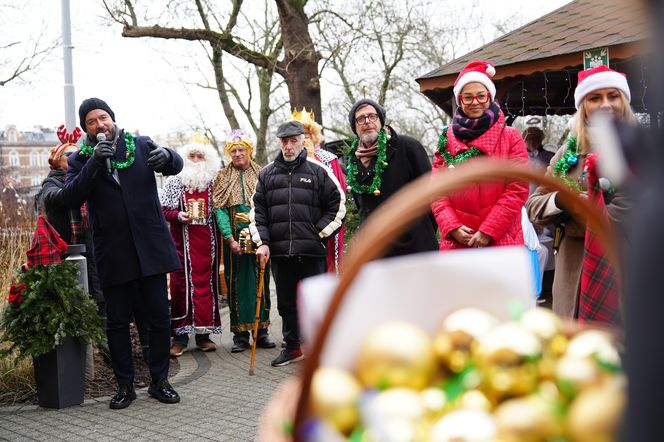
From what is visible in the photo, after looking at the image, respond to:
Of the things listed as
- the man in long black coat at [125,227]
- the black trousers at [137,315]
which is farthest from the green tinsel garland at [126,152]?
the black trousers at [137,315]

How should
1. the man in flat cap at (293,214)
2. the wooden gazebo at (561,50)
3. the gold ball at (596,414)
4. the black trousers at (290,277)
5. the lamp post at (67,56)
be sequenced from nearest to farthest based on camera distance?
the gold ball at (596,414) → the man in flat cap at (293,214) → the black trousers at (290,277) → the wooden gazebo at (561,50) → the lamp post at (67,56)

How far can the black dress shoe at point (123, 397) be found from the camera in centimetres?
499

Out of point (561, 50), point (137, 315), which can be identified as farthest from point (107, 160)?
point (561, 50)

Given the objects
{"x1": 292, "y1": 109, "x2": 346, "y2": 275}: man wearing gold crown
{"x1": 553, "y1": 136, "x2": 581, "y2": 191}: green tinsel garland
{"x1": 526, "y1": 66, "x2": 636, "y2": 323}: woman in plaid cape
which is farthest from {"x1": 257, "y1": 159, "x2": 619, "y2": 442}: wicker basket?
{"x1": 292, "y1": 109, "x2": 346, "y2": 275}: man wearing gold crown

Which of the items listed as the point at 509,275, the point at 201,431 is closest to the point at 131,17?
the point at 201,431

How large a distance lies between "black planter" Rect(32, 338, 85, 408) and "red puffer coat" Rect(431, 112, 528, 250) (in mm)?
2843

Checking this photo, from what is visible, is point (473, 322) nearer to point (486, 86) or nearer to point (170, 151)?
point (486, 86)

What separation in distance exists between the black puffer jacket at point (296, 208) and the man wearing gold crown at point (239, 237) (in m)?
0.72

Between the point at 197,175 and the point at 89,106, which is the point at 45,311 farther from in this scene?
the point at 197,175

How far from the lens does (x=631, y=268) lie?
0.77 meters

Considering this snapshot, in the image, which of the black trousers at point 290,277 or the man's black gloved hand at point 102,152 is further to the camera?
the black trousers at point 290,277

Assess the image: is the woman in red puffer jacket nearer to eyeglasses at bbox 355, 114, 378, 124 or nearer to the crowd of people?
the crowd of people

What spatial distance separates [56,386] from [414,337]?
4.44 m

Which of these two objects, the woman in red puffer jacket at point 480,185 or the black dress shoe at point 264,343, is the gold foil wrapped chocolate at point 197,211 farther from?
the woman in red puffer jacket at point 480,185
